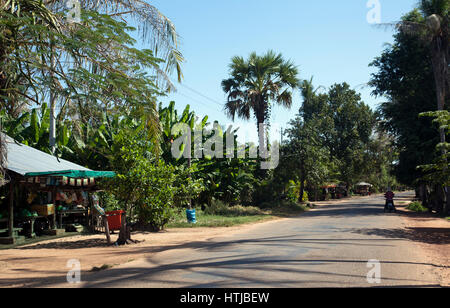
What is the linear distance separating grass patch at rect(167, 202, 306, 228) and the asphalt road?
657 centimetres

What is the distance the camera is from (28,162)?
42.8 ft

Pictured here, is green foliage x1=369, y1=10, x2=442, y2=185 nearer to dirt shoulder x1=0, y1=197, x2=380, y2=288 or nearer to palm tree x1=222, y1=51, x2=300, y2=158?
palm tree x1=222, y1=51, x2=300, y2=158

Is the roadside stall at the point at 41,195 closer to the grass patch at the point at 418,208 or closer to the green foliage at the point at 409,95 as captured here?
the green foliage at the point at 409,95

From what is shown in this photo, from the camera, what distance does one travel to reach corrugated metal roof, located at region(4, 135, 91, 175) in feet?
39.8

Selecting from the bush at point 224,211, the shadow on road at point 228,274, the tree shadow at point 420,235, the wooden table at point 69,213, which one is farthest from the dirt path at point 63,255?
the bush at point 224,211

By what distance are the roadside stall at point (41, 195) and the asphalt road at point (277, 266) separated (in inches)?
196

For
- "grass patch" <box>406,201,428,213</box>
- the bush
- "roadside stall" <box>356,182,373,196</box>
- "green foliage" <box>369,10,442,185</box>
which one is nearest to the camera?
the bush

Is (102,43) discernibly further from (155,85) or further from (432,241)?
(432,241)

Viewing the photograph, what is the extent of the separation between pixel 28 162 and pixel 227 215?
12.2 metres

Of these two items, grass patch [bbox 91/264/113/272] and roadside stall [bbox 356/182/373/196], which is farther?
roadside stall [bbox 356/182/373/196]

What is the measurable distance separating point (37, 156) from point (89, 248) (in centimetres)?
487

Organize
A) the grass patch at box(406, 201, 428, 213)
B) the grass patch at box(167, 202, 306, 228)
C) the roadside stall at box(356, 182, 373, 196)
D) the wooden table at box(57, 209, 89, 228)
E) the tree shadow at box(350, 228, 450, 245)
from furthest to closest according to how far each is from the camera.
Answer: the roadside stall at box(356, 182, 373, 196) → the grass patch at box(406, 201, 428, 213) → the grass patch at box(167, 202, 306, 228) → the wooden table at box(57, 209, 89, 228) → the tree shadow at box(350, 228, 450, 245)

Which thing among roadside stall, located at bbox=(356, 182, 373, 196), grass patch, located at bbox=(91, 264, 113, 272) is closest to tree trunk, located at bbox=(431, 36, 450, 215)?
grass patch, located at bbox=(91, 264, 113, 272)

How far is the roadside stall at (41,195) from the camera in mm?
12055
